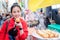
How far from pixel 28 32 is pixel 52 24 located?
0.68ft

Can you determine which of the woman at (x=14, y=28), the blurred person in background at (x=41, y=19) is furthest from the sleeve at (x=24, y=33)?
the blurred person in background at (x=41, y=19)

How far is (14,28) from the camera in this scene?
1.13m

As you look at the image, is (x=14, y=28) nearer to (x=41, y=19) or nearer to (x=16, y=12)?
(x=16, y=12)

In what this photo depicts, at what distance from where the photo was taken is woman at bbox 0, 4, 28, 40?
1.11 m

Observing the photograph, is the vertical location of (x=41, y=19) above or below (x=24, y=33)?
above

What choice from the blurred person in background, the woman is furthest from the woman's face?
the blurred person in background

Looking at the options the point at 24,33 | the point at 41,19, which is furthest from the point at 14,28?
the point at 41,19

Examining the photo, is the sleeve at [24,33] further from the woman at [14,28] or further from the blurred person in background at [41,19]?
the blurred person in background at [41,19]

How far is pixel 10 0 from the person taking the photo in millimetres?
1127

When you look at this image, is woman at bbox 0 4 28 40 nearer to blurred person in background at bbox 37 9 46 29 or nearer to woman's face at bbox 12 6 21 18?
woman's face at bbox 12 6 21 18

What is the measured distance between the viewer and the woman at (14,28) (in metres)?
1.11

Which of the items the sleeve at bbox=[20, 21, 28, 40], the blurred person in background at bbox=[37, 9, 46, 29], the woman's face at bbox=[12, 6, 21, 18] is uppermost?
the woman's face at bbox=[12, 6, 21, 18]

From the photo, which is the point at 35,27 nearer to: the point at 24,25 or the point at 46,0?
the point at 24,25

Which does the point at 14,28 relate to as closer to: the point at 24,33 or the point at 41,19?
the point at 24,33
